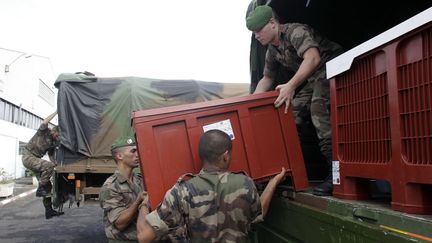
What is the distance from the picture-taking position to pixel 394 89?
5.60ft

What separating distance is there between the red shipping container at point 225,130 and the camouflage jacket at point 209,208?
9.3 inches

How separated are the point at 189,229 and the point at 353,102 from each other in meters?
1.08

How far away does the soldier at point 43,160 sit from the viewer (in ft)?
27.3

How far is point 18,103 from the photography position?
2770cm

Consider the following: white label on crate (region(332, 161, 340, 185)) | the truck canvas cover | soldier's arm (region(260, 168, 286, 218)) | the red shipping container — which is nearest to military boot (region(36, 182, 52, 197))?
the truck canvas cover

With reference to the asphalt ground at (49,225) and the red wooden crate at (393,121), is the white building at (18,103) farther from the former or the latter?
the red wooden crate at (393,121)

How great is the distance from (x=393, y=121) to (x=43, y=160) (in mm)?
8169

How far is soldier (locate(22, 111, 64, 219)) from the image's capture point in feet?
27.3

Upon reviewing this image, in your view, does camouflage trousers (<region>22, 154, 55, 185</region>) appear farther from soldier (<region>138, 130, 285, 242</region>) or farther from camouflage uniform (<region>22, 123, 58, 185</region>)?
soldier (<region>138, 130, 285, 242</region>)

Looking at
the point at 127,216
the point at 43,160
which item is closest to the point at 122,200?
the point at 127,216

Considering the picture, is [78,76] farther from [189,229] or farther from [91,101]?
[189,229]

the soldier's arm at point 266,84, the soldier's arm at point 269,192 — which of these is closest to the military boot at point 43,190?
the soldier's arm at point 266,84

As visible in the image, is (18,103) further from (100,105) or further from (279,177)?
(279,177)

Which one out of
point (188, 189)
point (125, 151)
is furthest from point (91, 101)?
point (188, 189)
